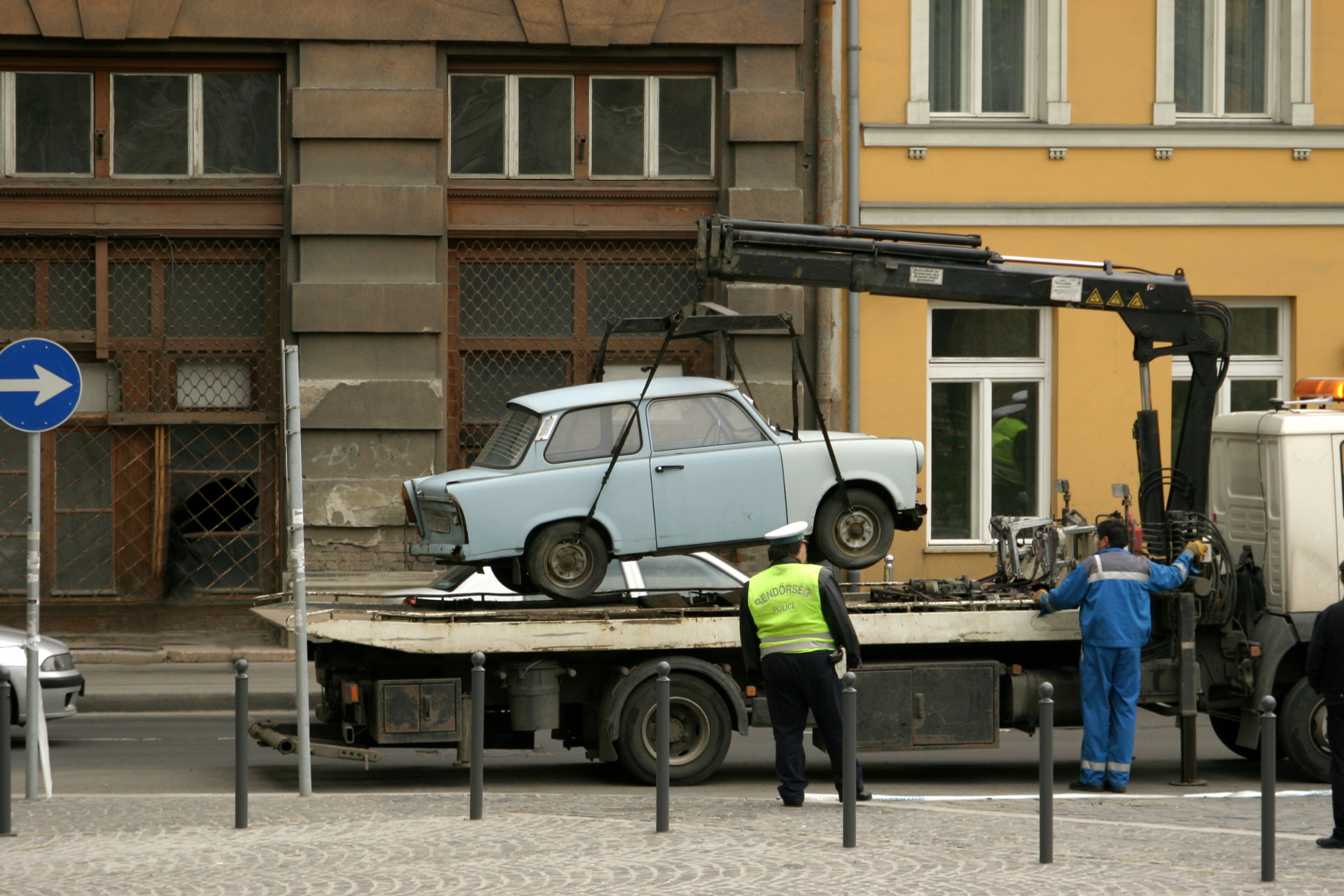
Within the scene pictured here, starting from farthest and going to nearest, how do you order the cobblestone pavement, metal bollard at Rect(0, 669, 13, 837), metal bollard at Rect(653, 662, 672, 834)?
metal bollard at Rect(0, 669, 13, 837), metal bollard at Rect(653, 662, 672, 834), the cobblestone pavement

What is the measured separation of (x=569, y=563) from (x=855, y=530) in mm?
1927

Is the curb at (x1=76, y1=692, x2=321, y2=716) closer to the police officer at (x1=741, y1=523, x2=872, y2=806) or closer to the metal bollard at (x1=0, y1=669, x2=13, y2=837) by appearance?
the metal bollard at (x1=0, y1=669, x2=13, y2=837)

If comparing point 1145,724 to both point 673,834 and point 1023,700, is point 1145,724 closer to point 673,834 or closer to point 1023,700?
point 1023,700

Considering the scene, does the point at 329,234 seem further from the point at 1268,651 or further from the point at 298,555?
the point at 1268,651

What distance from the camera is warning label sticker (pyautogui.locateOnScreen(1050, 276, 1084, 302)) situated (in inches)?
439

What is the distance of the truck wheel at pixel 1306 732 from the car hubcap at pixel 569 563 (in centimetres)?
476

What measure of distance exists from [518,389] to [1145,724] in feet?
24.9

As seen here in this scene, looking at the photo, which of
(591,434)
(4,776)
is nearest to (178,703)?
(591,434)

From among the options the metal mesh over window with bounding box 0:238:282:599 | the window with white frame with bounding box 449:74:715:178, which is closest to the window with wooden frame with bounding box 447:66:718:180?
the window with white frame with bounding box 449:74:715:178

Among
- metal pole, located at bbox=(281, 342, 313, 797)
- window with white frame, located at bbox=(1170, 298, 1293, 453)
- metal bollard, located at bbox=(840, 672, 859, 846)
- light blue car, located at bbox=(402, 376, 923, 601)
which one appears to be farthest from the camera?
window with white frame, located at bbox=(1170, 298, 1293, 453)

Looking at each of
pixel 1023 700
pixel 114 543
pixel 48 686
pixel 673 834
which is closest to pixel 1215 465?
pixel 1023 700

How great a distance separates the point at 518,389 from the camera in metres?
17.6

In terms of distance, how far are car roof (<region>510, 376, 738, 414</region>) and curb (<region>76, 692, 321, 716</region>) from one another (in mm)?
4891

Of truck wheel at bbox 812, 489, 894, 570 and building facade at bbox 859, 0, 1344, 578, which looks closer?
truck wheel at bbox 812, 489, 894, 570
